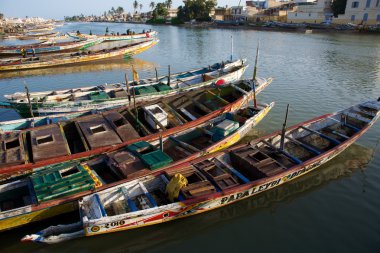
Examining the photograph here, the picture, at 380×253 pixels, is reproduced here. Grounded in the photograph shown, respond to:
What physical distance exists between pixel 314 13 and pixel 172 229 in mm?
104740

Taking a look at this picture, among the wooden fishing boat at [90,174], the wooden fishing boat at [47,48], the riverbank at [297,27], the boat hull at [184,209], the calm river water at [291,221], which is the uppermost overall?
the riverbank at [297,27]

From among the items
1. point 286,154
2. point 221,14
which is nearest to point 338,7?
point 221,14

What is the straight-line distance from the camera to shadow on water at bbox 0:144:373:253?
1002cm

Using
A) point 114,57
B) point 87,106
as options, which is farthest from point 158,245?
point 114,57

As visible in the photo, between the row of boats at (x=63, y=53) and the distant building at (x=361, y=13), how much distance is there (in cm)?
6702

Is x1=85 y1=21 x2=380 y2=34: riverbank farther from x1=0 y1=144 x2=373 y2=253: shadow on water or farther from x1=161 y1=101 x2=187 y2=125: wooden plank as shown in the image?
x1=161 y1=101 x2=187 y2=125: wooden plank

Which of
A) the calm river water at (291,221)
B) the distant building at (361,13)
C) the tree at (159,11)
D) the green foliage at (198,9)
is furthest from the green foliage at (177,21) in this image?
the calm river water at (291,221)

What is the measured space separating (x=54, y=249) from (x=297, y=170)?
1012 centimetres

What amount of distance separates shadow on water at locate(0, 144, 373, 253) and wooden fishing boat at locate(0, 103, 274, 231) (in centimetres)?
102

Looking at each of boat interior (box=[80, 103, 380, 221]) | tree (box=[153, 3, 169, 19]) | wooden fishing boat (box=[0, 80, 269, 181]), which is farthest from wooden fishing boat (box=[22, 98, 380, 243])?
tree (box=[153, 3, 169, 19])

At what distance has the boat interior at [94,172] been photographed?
404 inches

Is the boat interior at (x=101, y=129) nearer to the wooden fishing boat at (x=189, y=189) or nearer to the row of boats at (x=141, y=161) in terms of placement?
the row of boats at (x=141, y=161)

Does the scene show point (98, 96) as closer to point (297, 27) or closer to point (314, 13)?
point (297, 27)

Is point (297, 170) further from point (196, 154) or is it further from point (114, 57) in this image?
point (114, 57)
